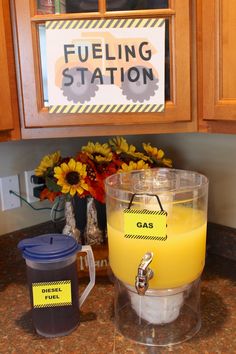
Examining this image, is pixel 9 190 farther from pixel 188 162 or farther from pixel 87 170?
pixel 188 162

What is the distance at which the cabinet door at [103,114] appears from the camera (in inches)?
36.1

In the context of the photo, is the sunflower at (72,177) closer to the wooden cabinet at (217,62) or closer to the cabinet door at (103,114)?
the cabinet door at (103,114)

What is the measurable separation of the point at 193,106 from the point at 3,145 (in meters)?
0.60

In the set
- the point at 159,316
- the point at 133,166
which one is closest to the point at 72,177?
the point at 133,166

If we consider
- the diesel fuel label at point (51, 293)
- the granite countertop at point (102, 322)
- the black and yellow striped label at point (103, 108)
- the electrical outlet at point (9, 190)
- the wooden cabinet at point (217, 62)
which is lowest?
the granite countertop at point (102, 322)

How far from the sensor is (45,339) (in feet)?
3.02

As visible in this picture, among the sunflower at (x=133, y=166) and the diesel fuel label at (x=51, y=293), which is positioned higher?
the sunflower at (x=133, y=166)

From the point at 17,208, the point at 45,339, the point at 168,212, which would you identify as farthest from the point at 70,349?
the point at 17,208

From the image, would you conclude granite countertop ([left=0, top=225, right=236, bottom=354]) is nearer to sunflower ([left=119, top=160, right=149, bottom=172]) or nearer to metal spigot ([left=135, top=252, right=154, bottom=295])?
metal spigot ([left=135, top=252, right=154, bottom=295])

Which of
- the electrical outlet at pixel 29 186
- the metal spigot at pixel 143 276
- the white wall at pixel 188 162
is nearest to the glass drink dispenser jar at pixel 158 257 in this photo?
the metal spigot at pixel 143 276

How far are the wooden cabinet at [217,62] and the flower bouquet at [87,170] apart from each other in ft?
1.03

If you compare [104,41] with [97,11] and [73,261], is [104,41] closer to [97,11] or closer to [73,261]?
[97,11]

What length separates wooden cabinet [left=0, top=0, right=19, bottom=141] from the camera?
0.92 meters

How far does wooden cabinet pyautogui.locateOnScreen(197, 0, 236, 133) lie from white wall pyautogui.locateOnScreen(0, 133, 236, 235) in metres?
0.29
